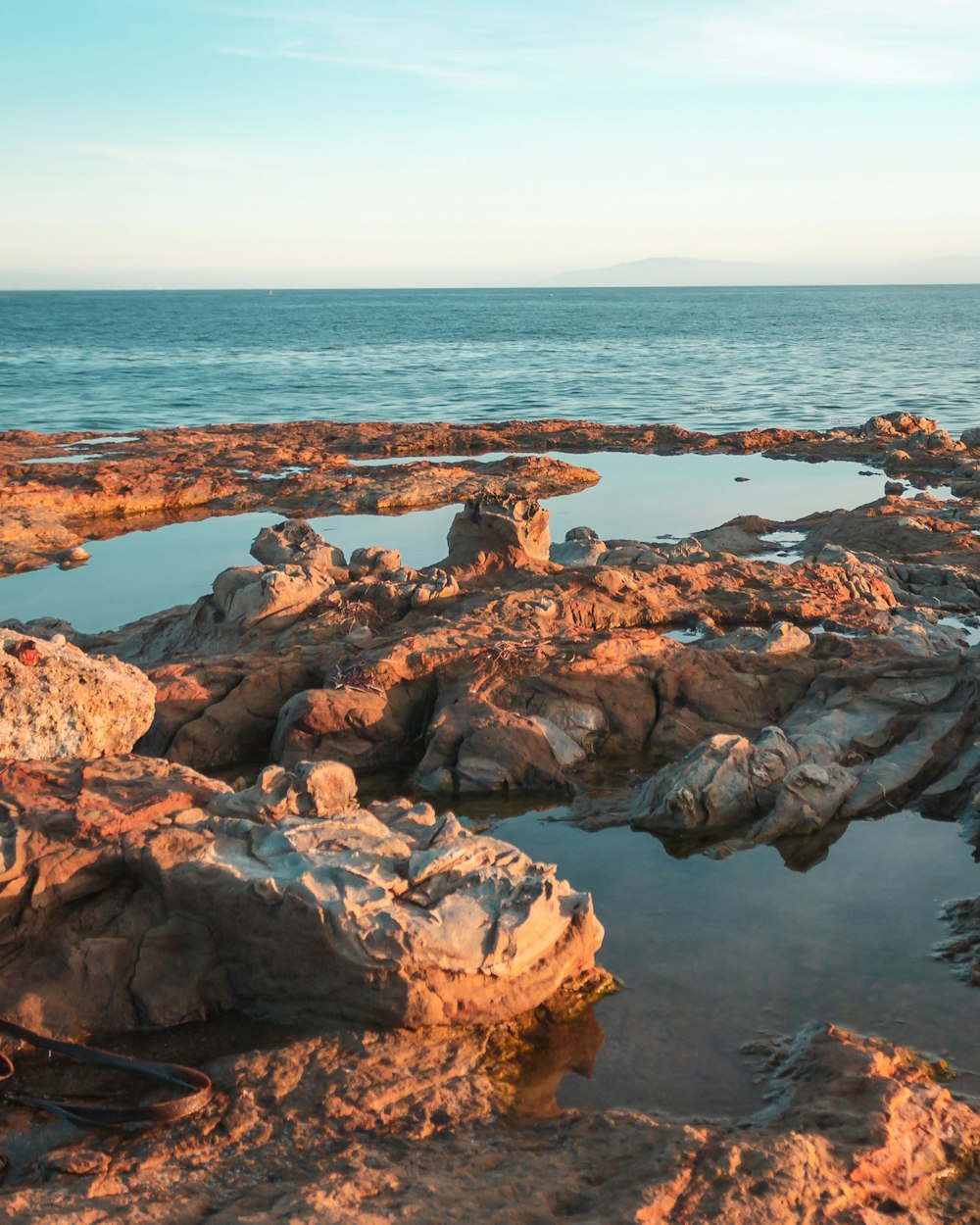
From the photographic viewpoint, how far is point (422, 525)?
2283 centimetres

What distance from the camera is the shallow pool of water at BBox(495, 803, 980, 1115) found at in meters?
6.08

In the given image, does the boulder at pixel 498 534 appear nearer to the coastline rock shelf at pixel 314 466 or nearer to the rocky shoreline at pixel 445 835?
the rocky shoreline at pixel 445 835

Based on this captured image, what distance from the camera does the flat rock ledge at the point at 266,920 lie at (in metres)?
6.07

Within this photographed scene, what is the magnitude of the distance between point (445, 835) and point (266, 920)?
1216 millimetres

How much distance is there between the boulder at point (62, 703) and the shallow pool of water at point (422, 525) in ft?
23.2

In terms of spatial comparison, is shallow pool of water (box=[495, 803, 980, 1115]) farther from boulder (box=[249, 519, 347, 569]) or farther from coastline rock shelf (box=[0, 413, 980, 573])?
coastline rock shelf (box=[0, 413, 980, 573])

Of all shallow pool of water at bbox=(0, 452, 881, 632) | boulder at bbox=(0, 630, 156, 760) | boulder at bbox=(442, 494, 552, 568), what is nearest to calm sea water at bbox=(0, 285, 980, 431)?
A: shallow pool of water at bbox=(0, 452, 881, 632)

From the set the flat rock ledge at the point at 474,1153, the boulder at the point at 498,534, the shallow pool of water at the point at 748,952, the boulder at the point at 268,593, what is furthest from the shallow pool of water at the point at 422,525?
the flat rock ledge at the point at 474,1153

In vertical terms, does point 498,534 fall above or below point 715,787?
above

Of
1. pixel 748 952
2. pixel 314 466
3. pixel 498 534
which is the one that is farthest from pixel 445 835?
pixel 314 466

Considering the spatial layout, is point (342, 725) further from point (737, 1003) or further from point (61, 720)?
point (737, 1003)

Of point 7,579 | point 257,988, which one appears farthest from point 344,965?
point 7,579

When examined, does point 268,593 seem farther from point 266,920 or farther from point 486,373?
point 486,373

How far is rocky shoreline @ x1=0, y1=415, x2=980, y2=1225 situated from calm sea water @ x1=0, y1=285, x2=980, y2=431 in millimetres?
24524
